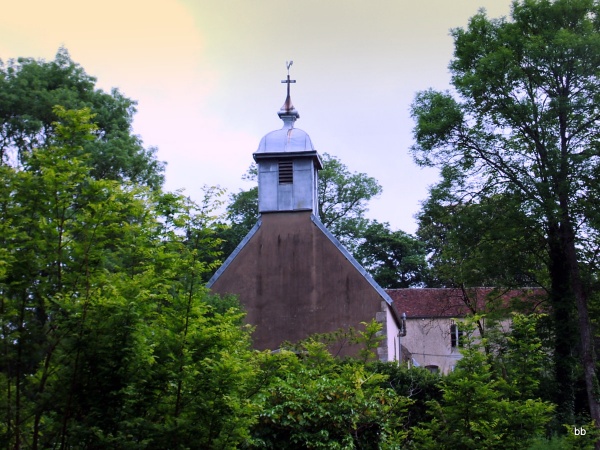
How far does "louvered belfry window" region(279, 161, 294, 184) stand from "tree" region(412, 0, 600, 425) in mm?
4032

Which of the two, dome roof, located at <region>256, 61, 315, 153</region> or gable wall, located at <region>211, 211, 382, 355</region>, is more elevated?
dome roof, located at <region>256, 61, 315, 153</region>

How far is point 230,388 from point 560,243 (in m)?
17.7

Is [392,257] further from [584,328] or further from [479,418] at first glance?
[479,418]

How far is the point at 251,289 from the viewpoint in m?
23.2

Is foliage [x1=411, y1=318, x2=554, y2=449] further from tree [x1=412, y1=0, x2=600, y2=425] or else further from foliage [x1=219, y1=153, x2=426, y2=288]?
foliage [x1=219, y1=153, x2=426, y2=288]

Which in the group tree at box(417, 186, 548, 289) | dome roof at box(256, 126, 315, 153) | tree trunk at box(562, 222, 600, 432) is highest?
dome roof at box(256, 126, 315, 153)

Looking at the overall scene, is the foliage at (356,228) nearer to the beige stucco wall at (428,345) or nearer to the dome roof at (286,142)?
the beige stucco wall at (428,345)

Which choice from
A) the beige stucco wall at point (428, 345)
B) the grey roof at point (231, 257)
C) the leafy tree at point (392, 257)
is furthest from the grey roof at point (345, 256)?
the leafy tree at point (392, 257)

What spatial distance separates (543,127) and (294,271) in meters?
8.37

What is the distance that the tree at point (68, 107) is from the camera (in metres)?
25.9

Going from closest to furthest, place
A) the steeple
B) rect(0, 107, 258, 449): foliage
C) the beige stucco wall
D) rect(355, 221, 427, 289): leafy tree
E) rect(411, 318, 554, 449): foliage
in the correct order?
rect(0, 107, 258, 449): foliage, rect(411, 318, 554, 449): foliage, the steeple, the beige stucco wall, rect(355, 221, 427, 289): leafy tree

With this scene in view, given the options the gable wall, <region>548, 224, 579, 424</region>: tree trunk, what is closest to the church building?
the gable wall

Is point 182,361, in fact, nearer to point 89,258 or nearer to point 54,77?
point 89,258

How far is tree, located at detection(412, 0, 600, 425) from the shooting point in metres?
21.4
